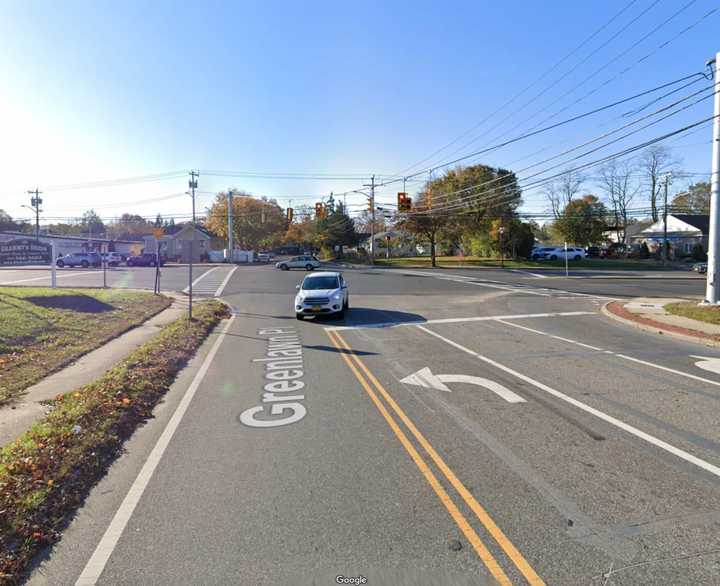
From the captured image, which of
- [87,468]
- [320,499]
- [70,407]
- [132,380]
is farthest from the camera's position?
[132,380]

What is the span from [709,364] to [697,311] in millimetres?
7706

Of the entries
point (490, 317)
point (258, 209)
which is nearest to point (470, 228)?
point (258, 209)

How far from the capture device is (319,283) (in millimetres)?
17125

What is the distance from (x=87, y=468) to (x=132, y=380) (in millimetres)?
3136

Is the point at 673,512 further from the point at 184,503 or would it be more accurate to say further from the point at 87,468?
the point at 87,468

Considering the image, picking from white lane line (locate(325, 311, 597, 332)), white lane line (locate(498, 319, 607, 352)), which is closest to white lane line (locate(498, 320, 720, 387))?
white lane line (locate(498, 319, 607, 352))

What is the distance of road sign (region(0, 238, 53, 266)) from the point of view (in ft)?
66.6

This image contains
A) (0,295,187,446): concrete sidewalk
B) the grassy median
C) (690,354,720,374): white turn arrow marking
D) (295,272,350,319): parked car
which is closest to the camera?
the grassy median

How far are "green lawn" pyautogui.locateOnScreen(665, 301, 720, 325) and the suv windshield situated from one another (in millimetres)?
11394

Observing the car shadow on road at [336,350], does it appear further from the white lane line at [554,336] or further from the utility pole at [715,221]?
the utility pole at [715,221]

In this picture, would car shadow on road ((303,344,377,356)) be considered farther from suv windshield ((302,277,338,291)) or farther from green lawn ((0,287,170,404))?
suv windshield ((302,277,338,291))

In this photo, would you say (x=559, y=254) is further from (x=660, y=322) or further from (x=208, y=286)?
(x=660, y=322)

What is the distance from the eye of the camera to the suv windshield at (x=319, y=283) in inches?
662

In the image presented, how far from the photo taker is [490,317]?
53.3ft
